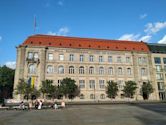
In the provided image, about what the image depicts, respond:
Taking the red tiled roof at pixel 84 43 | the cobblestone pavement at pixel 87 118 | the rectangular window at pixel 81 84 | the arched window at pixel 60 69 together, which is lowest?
the cobblestone pavement at pixel 87 118

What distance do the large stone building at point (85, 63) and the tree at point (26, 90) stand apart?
7.67 ft

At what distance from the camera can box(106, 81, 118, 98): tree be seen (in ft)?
185

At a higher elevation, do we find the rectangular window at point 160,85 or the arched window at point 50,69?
the arched window at point 50,69

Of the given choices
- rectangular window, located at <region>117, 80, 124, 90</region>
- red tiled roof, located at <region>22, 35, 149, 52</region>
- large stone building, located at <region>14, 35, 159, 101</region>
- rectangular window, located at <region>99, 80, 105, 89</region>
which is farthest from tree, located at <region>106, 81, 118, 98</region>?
red tiled roof, located at <region>22, 35, 149, 52</region>

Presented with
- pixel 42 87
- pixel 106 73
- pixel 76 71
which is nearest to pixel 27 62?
pixel 42 87

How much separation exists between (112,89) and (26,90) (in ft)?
85.4

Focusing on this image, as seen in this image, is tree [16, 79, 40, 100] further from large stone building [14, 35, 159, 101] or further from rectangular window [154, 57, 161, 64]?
rectangular window [154, 57, 161, 64]

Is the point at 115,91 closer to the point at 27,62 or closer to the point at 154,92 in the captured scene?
the point at 154,92

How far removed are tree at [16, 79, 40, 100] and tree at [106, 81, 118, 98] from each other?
2200cm

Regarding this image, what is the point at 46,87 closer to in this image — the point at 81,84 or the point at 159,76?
the point at 81,84

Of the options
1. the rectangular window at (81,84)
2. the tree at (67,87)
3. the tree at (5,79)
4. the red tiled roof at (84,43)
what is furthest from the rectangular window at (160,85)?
the tree at (5,79)

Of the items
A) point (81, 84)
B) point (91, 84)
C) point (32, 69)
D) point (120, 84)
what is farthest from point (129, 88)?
point (32, 69)

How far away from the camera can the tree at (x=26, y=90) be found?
165 feet

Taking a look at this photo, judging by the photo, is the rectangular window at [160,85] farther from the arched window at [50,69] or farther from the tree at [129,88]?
the arched window at [50,69]
